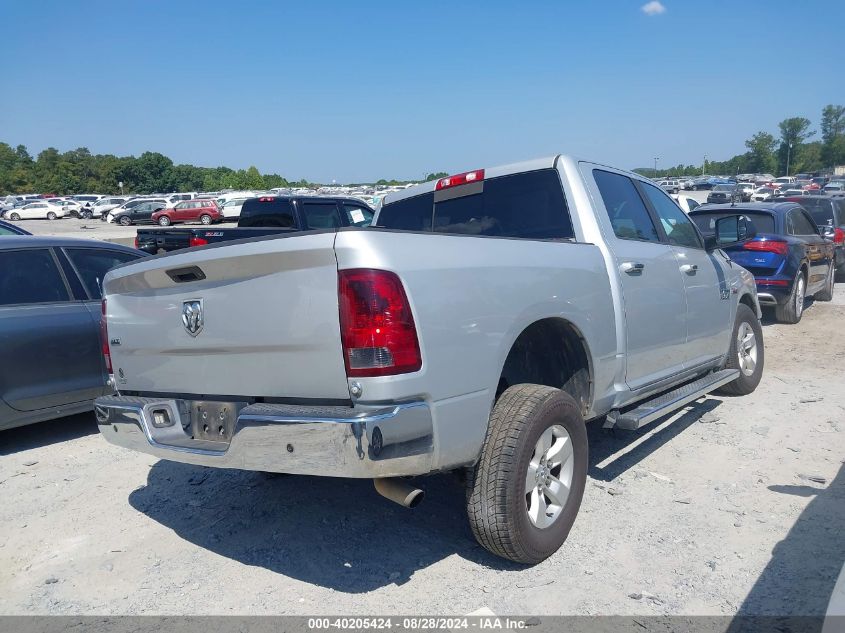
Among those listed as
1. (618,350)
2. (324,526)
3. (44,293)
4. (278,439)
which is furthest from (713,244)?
(44,293)

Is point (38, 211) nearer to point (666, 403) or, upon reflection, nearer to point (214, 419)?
point (214, 419)

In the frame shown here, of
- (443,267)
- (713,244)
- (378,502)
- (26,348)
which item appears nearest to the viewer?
(443,267)

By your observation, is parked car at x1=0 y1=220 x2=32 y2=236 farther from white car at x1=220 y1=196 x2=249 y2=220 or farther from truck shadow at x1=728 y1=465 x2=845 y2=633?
white car at x1=220 y1=196 x2=249 y2=220

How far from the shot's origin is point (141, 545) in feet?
12.4

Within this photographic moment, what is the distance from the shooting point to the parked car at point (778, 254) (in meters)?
9.47

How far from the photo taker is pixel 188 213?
4453cm

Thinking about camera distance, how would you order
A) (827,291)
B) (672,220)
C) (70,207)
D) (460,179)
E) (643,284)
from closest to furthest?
(643,284) → (460,179) → (672,220) → (827,291) → (70,207)

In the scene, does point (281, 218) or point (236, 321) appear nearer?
point (236, 321)

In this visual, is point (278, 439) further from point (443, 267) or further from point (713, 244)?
point (713, 244)

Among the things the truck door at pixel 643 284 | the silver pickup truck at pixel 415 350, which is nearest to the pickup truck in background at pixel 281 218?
the truck door at pixel 643 284

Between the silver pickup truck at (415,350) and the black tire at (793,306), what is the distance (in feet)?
20.4

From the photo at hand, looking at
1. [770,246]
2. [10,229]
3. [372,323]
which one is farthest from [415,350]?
[10,229]

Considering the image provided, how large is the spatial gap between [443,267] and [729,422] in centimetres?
376

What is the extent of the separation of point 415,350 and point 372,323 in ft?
0.67
